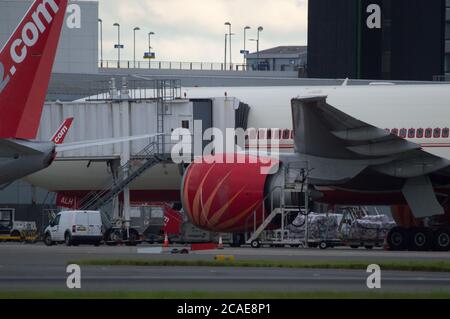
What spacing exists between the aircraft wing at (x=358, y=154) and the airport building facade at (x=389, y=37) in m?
28.8

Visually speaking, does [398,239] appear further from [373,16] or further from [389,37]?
[389,37]

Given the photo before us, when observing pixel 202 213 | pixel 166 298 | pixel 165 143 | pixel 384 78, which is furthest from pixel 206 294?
pixel 384 78

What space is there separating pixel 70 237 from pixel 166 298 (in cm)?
2452

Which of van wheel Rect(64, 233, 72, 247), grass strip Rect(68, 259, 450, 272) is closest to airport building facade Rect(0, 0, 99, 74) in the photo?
van wheel Rect(64, 233, 72, 247)

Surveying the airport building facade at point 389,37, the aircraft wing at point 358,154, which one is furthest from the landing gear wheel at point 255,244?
the airport building facade at point 389,37

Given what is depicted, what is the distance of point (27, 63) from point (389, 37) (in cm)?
4490

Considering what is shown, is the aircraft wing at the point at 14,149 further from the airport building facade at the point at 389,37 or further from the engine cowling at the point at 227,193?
the airport building facade at the point at 389,37

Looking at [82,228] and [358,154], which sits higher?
[358,154]

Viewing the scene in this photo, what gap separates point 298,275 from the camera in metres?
23.3

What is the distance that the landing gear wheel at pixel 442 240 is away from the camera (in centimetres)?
3600

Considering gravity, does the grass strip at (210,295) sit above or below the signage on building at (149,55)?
below

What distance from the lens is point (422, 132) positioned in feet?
129

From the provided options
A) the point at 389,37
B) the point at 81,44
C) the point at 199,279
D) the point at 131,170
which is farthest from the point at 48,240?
the point at 81,44

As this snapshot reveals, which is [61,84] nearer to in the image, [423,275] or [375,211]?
[375,211]
